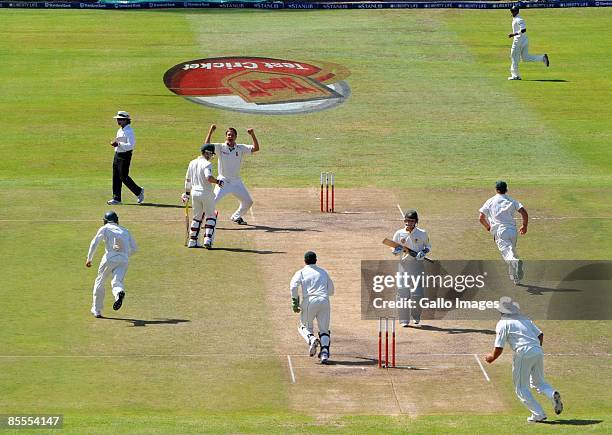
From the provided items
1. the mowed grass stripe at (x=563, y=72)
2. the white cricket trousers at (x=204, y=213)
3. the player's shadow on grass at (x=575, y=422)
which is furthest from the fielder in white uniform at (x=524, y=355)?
the mowed grass stripe at (x=563, y=72)

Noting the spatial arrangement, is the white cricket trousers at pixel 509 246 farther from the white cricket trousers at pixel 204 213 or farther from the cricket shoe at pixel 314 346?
the white cricket trousers at pixel 204 213

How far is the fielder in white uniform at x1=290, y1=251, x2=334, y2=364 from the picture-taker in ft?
69.2

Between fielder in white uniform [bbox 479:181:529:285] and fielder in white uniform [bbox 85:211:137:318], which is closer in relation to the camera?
fielder in white uniform [bbox 85:211:137:318]

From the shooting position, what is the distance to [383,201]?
32.2 m

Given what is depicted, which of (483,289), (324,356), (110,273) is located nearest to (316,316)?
(324,356)

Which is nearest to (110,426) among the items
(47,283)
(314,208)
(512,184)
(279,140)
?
(47,283)

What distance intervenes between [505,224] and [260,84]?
2020cm

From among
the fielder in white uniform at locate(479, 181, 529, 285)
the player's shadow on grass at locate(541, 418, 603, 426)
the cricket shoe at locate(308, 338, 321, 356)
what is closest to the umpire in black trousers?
the fielder in white uniform at locate(479, 181, 529, 285)

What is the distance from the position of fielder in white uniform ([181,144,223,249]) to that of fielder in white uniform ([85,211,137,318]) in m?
4.44

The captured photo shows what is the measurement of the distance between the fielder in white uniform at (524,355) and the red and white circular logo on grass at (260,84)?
23.8 metres

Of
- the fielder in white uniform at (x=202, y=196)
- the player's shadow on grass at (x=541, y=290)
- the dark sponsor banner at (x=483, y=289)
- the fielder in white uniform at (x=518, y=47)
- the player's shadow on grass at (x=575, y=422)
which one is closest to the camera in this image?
the player's shadow on grass at (x=575, y=422)

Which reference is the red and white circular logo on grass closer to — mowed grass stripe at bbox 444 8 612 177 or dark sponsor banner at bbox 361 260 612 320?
mowed grass stripe at bbox 444 8 612 177

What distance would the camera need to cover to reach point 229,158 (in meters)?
29.2

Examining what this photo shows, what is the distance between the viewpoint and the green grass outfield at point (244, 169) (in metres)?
20.2
